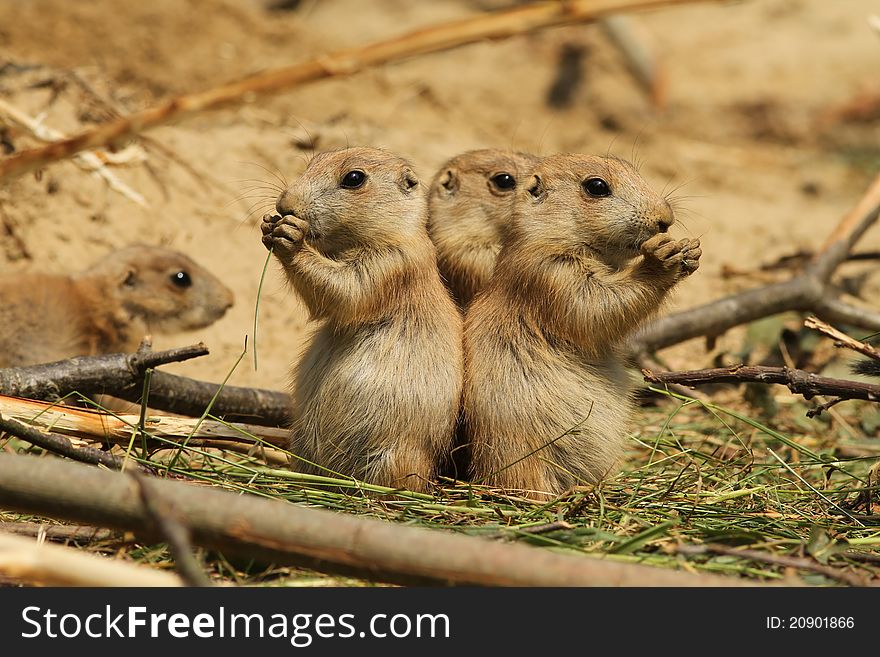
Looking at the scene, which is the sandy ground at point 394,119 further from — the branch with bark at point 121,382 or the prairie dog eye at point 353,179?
the branch with bark at point 121,382

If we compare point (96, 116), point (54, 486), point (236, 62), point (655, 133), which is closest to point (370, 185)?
point (54, 486)

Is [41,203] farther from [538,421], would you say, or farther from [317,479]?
[538,421]

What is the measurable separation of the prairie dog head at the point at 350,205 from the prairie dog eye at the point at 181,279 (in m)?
2.56

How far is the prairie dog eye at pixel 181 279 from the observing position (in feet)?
25.2

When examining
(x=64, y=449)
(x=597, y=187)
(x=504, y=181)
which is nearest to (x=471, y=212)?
(x=504, y=181)

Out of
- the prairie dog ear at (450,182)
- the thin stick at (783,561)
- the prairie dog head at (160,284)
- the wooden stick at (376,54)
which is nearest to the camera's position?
the thin stick at (783,561)

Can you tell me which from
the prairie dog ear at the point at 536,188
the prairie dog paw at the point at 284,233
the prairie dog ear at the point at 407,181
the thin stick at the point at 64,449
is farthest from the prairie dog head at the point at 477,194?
the thin stick at the point at 64,449

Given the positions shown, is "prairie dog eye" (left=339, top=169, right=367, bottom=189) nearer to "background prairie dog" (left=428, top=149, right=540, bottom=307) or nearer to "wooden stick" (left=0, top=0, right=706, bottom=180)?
"background prairie dog" (left=428, top=149, right=540, bottom=307)

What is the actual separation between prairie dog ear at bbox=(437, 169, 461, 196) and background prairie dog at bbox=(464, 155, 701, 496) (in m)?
1.23

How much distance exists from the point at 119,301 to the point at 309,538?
4665 mm

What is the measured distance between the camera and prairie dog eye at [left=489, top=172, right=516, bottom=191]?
653 centimetres

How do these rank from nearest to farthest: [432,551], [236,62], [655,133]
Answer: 1. [432,551]
2. [236,62]
3. [655,133]

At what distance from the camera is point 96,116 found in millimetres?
8789
